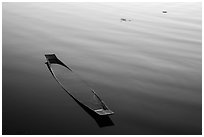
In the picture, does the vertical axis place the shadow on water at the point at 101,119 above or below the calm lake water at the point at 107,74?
below

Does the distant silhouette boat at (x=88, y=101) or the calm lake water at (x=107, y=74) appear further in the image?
the calm lake water at (x=107, y=74)

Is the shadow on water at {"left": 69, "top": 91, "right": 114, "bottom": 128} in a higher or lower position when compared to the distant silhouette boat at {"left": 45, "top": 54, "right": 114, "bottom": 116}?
lower

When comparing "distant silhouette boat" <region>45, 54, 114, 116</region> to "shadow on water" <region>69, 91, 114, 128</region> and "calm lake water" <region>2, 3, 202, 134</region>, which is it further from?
"calm lake water" <region>2, 3, 202, 134</region>

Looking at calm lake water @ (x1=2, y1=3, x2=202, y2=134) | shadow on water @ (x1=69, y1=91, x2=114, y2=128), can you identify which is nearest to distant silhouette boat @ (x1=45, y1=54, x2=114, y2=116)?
shadow on water @ (x1=69, y1=91, x2=114, y2=128)

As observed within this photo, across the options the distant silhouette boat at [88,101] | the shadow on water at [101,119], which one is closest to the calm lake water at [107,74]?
the shadow on water at [101,119]

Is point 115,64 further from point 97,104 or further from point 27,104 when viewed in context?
point 27,104

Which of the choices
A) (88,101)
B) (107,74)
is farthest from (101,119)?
(107,74)

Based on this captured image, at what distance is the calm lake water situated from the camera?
2225 cm

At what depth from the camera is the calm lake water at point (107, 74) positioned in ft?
73.0

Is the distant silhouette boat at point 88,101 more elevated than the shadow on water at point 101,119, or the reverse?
the distant silhouette boat at point 88,101

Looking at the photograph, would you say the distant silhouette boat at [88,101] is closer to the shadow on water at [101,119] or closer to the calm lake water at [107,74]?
the shadow on water at [101,119]

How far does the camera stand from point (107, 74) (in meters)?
31.3

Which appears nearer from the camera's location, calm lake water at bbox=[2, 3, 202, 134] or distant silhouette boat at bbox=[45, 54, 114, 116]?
distant silhouette boat at bbox=[45, 54, 114, 116]

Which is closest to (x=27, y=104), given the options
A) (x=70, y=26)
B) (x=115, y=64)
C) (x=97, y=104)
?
(x=97, y=104)
